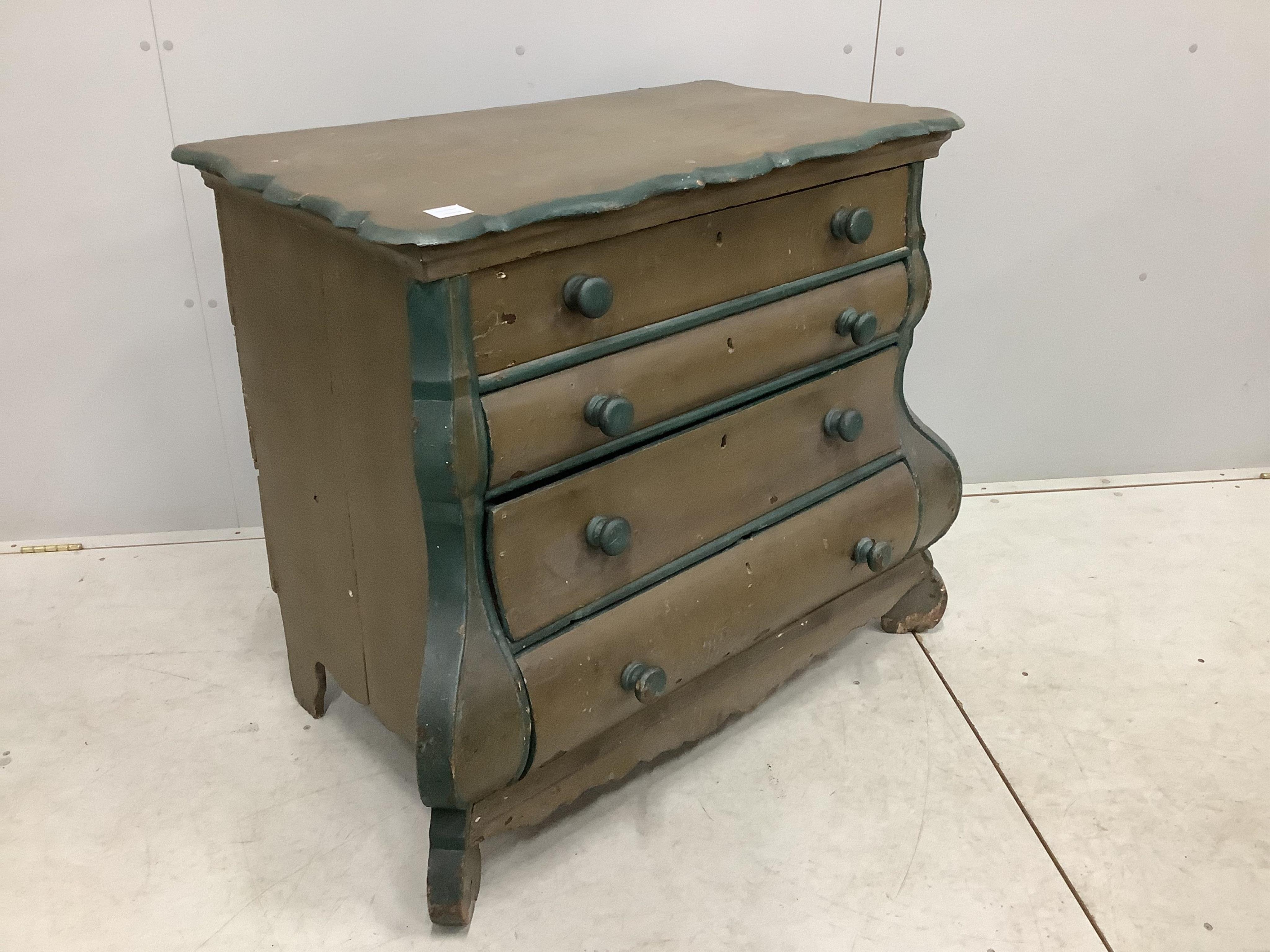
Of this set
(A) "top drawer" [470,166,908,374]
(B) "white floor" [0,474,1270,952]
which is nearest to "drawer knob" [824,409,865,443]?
(A) "top drawer" [470,166,908,374]

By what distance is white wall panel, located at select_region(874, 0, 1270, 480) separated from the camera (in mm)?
Answer: 2160

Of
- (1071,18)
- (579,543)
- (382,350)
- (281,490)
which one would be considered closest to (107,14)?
(281,490)

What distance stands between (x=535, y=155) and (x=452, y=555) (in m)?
0.54

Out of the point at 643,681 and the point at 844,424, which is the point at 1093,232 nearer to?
the point at 844,424

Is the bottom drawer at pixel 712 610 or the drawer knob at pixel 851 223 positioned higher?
the drawer knob at pixel 851 223

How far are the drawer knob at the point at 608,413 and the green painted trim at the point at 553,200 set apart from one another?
8.9 inches

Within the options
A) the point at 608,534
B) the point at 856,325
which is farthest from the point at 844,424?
the point at 608,534

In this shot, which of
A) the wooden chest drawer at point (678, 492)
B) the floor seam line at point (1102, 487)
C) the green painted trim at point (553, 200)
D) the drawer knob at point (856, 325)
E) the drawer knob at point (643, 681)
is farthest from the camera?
the floor seam line at point (1102, 487)

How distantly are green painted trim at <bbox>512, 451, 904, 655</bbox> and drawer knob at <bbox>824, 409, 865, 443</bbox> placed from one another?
3.7 inches

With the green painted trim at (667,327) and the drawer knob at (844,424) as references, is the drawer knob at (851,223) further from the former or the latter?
the drawer knob at (844,424)

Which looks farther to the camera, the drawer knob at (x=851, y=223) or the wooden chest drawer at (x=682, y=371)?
the drawer knob at (x=851, y=223)

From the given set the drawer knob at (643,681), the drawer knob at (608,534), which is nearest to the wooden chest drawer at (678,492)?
the drawer knob at (608,534)

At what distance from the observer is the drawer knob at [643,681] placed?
1.43 m

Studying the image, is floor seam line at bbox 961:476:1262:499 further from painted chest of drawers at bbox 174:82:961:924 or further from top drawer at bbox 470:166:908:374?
top drawer at bbox 470:166:908:374
